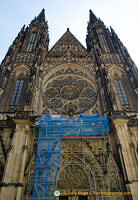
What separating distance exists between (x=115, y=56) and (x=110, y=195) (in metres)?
13.0

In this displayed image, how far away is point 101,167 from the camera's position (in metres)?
8.84

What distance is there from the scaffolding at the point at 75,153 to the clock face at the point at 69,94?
2.13m

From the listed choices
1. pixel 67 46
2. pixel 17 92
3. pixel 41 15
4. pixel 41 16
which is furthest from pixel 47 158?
pixel 41 15

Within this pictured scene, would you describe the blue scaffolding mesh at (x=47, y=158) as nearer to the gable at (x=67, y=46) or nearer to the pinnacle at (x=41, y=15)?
the gable at (x=67, y=46)

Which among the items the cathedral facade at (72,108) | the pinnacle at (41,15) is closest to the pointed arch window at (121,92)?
the cathedral facade at (72,108)

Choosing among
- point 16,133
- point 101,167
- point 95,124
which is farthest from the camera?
point 95,124

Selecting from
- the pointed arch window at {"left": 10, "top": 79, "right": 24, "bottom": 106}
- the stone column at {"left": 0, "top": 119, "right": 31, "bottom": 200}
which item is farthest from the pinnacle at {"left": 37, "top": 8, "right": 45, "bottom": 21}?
the stone column at {"left": 0, "top": 119, "right": 31, "bottom": 200}

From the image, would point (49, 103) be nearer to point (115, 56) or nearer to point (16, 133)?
point (16, 133)

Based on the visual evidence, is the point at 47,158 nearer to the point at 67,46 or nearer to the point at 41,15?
the point at 67,46

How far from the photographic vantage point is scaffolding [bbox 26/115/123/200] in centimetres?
818

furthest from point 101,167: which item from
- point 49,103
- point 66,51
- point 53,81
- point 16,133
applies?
point 66,51

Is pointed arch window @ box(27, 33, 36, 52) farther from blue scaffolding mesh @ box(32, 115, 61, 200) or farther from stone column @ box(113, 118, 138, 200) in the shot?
stone column @ box(113, 118, 138, 200)

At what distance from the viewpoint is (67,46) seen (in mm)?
18922

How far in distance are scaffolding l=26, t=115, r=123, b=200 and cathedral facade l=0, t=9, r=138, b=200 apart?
0.06 metres
